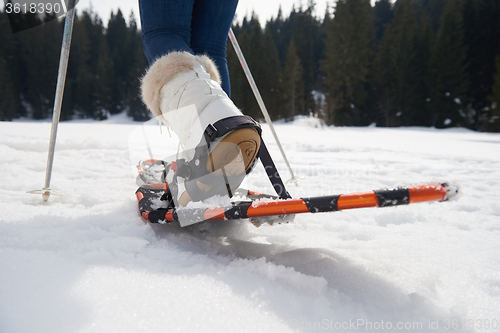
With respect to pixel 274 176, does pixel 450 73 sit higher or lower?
higher

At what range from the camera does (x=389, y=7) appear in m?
26.8

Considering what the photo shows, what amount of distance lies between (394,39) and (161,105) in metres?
19.2

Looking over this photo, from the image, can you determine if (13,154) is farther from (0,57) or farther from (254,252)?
(0,57)

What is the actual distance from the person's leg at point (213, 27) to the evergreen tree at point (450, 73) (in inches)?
658

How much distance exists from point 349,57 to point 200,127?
693 inches

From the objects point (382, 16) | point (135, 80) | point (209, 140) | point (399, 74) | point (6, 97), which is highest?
point (382, 16)

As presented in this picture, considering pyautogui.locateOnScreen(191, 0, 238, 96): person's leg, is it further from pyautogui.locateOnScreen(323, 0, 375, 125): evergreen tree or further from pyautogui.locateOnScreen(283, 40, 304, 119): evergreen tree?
pyautogui.locateOnScreen(283, 40, 304, 119): evergreen tree

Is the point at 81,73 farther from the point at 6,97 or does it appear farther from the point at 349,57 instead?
the point at 349,57

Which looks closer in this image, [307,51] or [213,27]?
[213,27]

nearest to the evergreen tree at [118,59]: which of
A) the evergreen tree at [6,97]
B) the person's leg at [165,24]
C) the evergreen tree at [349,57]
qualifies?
the evergreen tree at [6,97]

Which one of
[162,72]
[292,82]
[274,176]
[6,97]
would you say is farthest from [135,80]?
[274,176]

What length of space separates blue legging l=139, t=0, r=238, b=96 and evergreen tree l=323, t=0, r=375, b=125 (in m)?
15.8

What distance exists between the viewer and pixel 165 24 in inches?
35.3

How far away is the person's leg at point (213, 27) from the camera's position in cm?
107
